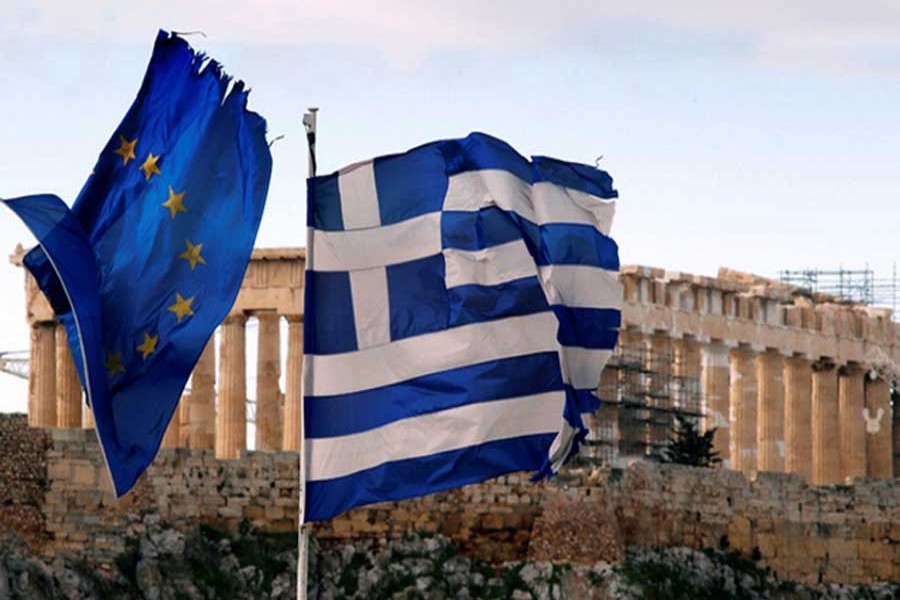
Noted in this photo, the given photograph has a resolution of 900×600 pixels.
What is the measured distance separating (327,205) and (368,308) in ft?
3.73

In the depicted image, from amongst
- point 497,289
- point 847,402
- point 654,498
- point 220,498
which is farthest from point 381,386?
point 847,402

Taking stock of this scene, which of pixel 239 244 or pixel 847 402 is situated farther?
pixel 847 402

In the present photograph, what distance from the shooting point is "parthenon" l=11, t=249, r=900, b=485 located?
85.7 meters

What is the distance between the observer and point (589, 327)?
40500 mm

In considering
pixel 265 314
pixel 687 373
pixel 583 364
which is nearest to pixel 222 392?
pixel 265 314

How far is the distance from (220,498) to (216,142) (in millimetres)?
27654

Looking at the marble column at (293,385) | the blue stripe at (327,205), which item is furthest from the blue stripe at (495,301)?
the marble column at (293,385)

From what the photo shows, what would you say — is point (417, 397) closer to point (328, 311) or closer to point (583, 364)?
point (328, 311)

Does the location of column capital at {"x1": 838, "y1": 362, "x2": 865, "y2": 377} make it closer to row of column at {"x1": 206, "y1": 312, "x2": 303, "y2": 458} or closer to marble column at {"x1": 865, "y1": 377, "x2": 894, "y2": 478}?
marble column at {"x1": 865, "y1": 377, "x2": 894, "y2": 478}

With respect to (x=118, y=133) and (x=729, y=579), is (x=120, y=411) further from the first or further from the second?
(x=729, y=579)

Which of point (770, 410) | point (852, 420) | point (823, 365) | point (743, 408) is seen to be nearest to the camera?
Answer: point (743, 408)

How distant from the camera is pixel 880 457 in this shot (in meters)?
104

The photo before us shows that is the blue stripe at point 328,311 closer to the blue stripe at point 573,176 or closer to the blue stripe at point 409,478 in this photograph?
the blue stripe at point 409,478

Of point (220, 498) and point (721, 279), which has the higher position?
point (721, 279)
